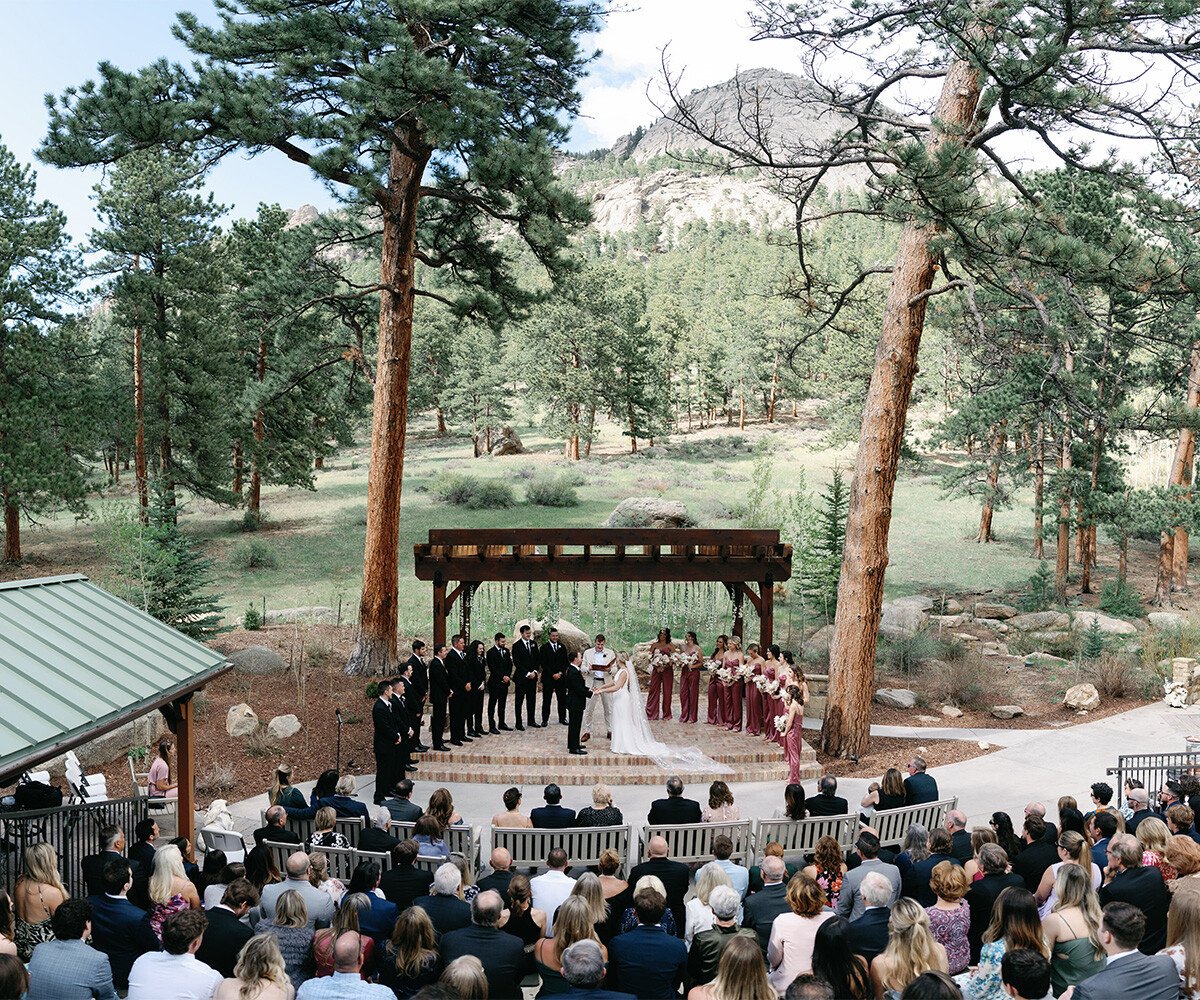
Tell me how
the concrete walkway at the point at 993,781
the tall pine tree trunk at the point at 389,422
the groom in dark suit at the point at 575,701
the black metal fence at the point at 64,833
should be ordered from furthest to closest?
1. the tall pine tree trunk at the point at 389,422
2. the groom in dark suit at the point at 575,701
3. the concrete walkway at the point at 993,781
4. the black metal fence at the point at 64,833

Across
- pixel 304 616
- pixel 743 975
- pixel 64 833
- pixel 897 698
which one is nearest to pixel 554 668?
pixel 897 698

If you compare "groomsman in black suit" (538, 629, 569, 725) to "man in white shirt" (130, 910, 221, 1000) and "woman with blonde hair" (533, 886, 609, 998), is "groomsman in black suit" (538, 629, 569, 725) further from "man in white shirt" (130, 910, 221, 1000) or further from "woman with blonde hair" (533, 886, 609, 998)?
"man in white shirt" (130, 910, 221, 1000)

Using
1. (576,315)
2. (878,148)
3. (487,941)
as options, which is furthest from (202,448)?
(487,941)

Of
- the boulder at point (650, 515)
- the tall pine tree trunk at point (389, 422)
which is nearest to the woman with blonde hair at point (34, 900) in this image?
the tall pine tree trunk at point (389, 422)

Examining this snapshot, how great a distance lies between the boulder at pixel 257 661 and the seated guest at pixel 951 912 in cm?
1353

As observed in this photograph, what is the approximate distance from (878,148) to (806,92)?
1610 millimetres

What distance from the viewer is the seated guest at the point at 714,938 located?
5301mm

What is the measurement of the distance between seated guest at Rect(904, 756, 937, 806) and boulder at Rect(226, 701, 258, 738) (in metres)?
→ 9.13

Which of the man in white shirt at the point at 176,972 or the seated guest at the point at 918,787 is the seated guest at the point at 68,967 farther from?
the seated guest at the point at 918,787

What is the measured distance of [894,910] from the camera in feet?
16.0

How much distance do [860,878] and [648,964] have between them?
75.3 inches

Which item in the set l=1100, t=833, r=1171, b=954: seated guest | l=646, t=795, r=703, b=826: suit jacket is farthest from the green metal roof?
l=1100, t=833, r=1171, b=954: seated guest

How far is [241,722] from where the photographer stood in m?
13.8

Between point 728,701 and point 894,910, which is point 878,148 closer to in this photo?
point 728,701
